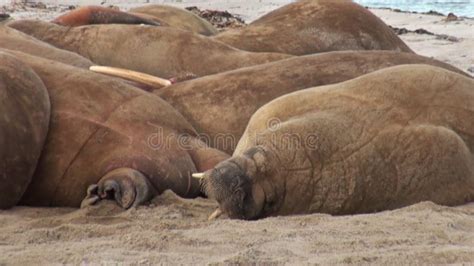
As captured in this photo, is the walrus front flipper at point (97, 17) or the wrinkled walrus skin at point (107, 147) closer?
the wrinkled walrus skin at point (107, 147)

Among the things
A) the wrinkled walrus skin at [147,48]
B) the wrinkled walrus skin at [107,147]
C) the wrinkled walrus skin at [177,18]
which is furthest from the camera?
A: the wrinkled walrus skin at [177,18]

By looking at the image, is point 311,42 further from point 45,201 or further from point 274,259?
point 274,259

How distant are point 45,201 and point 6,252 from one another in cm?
107

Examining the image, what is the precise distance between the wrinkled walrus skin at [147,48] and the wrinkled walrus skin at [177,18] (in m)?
1.57

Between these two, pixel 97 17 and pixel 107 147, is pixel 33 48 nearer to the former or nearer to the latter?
pixel 107 147

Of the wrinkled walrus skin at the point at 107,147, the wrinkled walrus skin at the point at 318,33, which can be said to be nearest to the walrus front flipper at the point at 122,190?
the wrinkled walrus skin at the point at 107,147

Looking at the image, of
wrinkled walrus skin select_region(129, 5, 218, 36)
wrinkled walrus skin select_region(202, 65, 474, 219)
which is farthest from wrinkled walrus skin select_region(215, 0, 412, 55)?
wrinkled walrus skin select_region(202, 65, 474, 219)

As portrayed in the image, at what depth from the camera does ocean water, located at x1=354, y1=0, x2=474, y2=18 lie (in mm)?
21583

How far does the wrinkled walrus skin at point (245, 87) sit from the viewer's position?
16.3 feet

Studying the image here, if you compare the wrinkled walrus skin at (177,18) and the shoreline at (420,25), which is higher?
the wrinkled walrus skin at (177,18)

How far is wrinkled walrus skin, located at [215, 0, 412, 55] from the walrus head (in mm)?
3159

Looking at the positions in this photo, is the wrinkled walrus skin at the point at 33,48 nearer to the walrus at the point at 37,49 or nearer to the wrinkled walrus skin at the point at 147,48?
the walrus at the point at 37,49

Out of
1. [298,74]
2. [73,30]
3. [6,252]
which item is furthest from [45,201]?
[73,30]

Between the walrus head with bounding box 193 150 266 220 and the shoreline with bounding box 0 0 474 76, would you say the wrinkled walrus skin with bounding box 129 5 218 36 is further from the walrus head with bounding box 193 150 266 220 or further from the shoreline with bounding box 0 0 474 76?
the walrus head with bounding box 193 150 266 220
